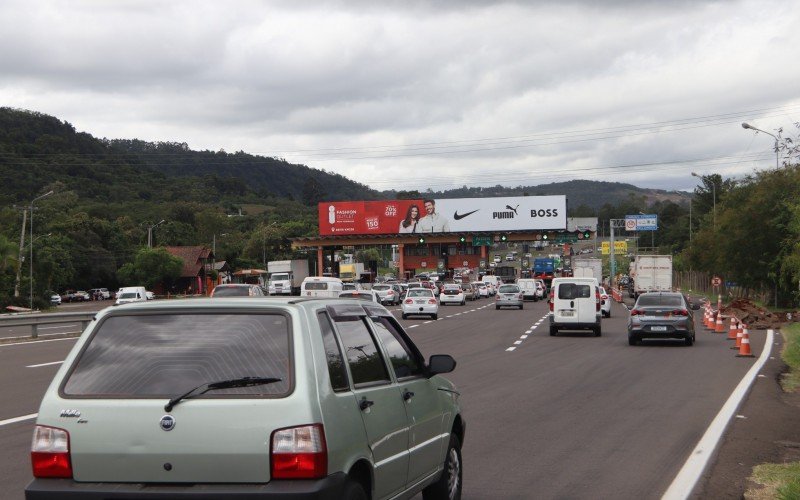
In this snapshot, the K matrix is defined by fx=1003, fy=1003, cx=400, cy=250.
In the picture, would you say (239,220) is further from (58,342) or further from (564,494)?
(564,494)

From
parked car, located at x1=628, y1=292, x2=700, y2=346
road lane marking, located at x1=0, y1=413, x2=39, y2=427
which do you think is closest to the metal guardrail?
parked car, located at x1=628, y1=292, x2=700, y2=346

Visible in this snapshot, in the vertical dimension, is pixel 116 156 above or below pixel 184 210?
above

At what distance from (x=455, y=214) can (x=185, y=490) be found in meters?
101

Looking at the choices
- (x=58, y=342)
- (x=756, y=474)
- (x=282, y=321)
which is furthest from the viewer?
(x=58, y=342)

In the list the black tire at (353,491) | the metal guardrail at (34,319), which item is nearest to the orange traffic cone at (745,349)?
the metal guardrail at (34,319)

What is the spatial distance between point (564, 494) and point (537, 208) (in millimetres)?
97695

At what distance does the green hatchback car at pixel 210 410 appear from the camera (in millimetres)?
4988

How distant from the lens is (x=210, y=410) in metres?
5.07

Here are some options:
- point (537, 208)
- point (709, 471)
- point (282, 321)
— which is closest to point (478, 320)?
point (709, 471)

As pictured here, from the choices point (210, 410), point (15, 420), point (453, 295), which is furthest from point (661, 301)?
point (453, 295)

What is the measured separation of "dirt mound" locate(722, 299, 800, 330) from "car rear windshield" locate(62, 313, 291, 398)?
36.0 metres

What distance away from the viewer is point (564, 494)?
8.64 meters

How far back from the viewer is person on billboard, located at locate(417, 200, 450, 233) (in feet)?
346

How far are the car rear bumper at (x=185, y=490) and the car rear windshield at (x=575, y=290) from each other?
28.0 meters
